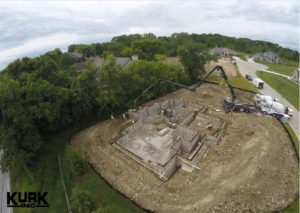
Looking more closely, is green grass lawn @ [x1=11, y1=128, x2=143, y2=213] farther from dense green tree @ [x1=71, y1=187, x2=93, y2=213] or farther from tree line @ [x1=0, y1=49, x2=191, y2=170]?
dense green tree @ [x1=71, y1=187, x2=93, y2=213]

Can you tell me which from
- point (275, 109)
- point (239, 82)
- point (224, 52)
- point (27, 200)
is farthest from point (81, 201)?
point (224, 52)

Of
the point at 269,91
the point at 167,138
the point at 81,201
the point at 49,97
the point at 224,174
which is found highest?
the point at 269,91

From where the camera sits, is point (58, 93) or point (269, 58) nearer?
point (58, 93)

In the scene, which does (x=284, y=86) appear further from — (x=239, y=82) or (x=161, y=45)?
(x=161, y=45)

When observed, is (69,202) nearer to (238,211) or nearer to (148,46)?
(238,211)

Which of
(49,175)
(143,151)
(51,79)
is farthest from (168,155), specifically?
(51,79)

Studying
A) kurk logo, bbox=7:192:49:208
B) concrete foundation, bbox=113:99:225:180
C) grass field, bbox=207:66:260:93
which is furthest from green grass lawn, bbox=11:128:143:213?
grass field, bbox=207:66:260:93

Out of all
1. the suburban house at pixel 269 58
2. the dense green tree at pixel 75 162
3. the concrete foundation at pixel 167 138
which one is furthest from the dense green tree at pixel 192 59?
the suburban house at pixel 269 58
